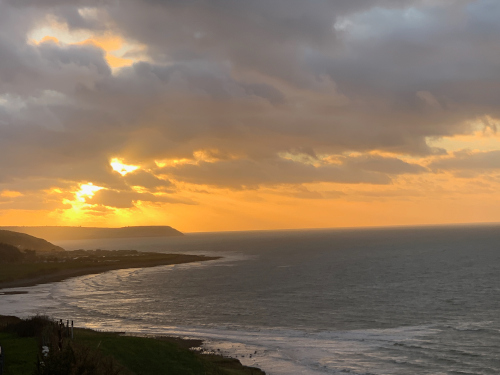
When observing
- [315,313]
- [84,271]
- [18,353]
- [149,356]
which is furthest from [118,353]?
[84,271]

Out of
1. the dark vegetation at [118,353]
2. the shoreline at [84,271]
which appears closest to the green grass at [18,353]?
the dark vegetation at [118,353]

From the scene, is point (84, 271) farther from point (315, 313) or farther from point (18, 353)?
point (18, 353)

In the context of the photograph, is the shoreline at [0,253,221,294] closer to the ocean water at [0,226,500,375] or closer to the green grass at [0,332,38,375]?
the ocean water at [0,226,500,375]

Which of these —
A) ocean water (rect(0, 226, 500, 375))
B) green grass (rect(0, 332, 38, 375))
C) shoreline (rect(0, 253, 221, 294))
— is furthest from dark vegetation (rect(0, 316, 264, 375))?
shoreline (rect(0, 253, 221, 294))

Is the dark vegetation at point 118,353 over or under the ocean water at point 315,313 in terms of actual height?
Answer: over

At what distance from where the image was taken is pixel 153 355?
3762cm

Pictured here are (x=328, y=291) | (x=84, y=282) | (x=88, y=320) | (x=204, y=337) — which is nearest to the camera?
(x=204, y=337)

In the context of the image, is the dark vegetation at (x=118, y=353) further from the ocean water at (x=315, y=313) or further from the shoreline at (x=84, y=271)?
the shoreline at (x=84, y=271)

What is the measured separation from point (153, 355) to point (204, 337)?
556 inches

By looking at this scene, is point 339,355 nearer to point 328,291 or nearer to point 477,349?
point 477,349

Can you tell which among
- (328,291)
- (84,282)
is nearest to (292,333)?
(328,291)

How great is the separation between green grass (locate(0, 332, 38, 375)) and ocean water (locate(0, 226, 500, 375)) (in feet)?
58.8

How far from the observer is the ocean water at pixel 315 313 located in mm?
41906

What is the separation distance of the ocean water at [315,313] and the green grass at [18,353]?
17.9 m
